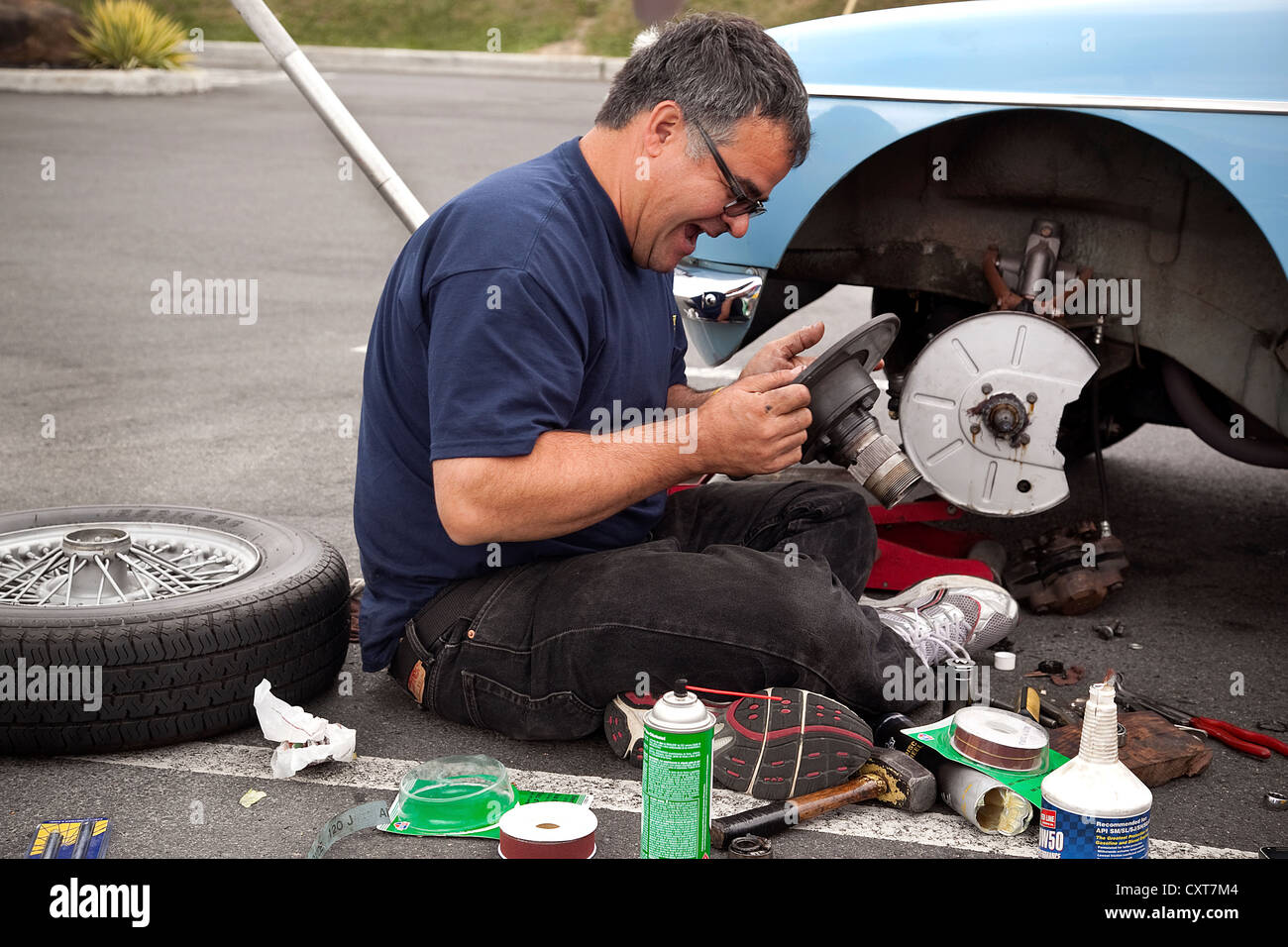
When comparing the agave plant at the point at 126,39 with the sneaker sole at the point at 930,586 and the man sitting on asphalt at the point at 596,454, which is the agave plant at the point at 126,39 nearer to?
the man sitting on asphalt at the point at 596,454

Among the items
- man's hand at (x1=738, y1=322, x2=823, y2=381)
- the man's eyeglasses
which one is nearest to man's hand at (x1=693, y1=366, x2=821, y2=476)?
man's hand at (x1=738, y1=322, x2=823, y2=381)

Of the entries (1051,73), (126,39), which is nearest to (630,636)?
(1051,73)

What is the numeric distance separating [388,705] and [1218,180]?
88.1 inches

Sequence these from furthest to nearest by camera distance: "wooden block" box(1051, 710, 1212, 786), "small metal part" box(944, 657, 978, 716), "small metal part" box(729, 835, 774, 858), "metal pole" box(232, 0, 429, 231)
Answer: "metal pole" box(232, 0, 429, 231) < "small metal part" box(944, 657, 978, 716) < "wooden block" box(1051, 710, 1212, 786) < "small metal part" box(729, 835, 774, 858)

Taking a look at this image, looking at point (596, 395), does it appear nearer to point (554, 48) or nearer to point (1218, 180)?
point (1218, 180)

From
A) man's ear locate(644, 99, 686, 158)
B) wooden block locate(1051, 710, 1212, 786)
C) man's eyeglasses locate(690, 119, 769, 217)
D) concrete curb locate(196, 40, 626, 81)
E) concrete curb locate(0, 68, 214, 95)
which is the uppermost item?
concrete curb locate(196, 40, 626, 81)

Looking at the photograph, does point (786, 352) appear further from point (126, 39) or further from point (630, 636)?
point (126, 39)

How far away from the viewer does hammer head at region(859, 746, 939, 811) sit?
8.33ft

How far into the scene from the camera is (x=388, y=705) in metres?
2.95

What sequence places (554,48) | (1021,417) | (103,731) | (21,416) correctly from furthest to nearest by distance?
(554,48), (21,416), (1021,417), (103,731)

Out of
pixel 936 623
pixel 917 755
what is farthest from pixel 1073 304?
pixel 917 755

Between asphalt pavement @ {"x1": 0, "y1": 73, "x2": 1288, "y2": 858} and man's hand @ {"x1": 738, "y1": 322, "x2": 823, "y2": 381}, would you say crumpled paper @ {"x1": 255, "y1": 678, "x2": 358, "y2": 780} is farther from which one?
man's hand @ {"x1": 738, "y1": 322, "x2": 823, "y2": 381}

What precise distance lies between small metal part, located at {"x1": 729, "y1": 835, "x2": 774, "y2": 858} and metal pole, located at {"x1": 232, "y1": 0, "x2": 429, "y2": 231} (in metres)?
1.93

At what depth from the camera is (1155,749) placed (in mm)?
2693
